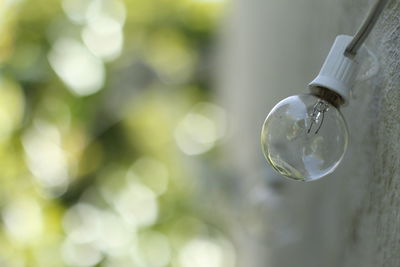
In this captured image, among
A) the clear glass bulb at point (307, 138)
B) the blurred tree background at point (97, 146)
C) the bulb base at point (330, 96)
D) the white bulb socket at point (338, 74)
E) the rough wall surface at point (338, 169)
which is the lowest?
the clear glass bulb at point (307, 138)

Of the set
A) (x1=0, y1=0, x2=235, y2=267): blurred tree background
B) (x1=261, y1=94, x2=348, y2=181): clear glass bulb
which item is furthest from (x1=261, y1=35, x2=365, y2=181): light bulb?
(x1=0, y1=0, x2=235, y2=267): blurred tree background

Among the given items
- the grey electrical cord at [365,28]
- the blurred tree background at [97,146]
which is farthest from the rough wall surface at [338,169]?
the blurred tree background at [97,146]

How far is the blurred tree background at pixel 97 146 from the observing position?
492 cm

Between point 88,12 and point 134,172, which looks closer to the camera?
point 88,12

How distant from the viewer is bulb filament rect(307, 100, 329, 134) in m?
1.06

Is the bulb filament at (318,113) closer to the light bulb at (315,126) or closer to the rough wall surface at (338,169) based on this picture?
the light bulb at (315,126)

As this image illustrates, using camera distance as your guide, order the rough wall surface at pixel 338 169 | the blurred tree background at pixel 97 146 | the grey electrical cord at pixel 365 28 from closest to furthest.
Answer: the grey electrical cord at pixel 365 28 < the rough wall surface at pixel 338 169 < the blurred tree background at pixel 97 146

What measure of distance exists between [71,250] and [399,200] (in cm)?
396

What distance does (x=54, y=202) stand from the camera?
197 inches

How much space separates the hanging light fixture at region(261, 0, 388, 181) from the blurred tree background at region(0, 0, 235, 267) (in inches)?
148

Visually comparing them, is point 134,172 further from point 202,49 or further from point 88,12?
point 202,49

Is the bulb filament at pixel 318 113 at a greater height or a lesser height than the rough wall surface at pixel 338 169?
lesser

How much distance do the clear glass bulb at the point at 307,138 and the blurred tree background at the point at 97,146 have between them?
377cm

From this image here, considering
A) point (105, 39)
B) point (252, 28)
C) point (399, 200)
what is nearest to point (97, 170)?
point (105, 39)
